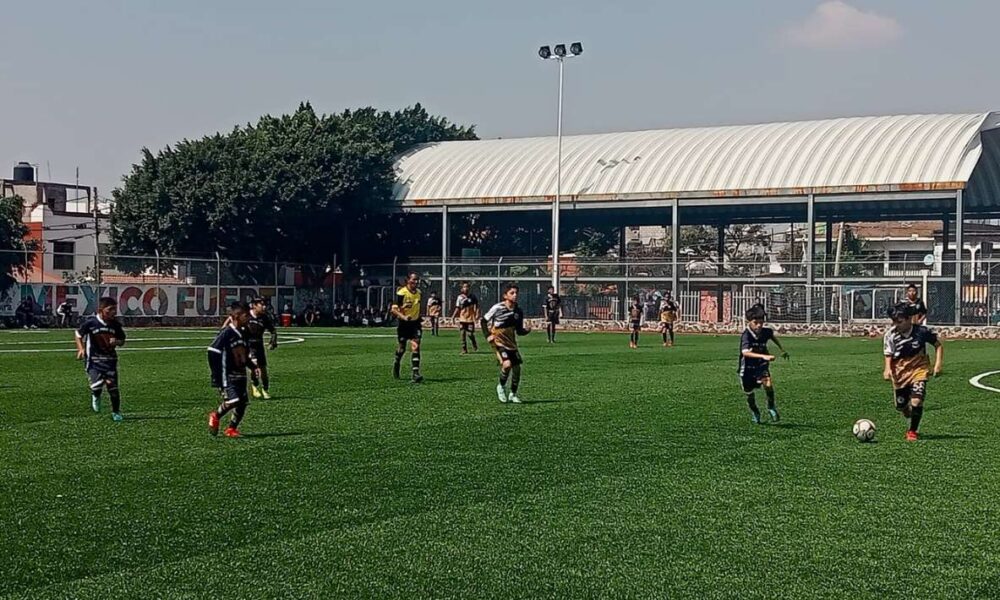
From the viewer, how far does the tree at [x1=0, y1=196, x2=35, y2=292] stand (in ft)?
162

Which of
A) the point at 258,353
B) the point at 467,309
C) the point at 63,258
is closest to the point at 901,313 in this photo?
the point at 258,353

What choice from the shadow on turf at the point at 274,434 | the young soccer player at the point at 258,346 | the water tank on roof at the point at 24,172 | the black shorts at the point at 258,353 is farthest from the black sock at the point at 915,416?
the water tank on roof at the point at 24,172

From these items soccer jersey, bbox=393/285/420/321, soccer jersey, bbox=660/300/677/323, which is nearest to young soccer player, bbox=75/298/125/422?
soccer jersey, bbox=393/285/420/321

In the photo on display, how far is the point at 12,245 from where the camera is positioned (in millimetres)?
56219

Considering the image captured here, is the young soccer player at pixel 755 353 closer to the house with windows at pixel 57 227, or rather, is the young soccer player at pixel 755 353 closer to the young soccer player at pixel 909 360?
the young soccer player at pixel 909 360

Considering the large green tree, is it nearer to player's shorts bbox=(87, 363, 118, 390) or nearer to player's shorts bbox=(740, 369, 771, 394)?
player's shorts bbox=(87, 363, 118, 390)

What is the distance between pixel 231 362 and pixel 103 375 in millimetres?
3065

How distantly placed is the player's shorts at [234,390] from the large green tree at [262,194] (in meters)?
46.3

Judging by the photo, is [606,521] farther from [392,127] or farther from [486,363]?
[392,127]

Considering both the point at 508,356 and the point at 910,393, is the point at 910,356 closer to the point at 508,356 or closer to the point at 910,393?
the point at 910,393

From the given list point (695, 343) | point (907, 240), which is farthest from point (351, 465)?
point (907, 240)

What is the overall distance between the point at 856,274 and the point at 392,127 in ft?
111

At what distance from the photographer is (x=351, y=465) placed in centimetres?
1214

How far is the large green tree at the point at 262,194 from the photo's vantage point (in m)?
59.5
